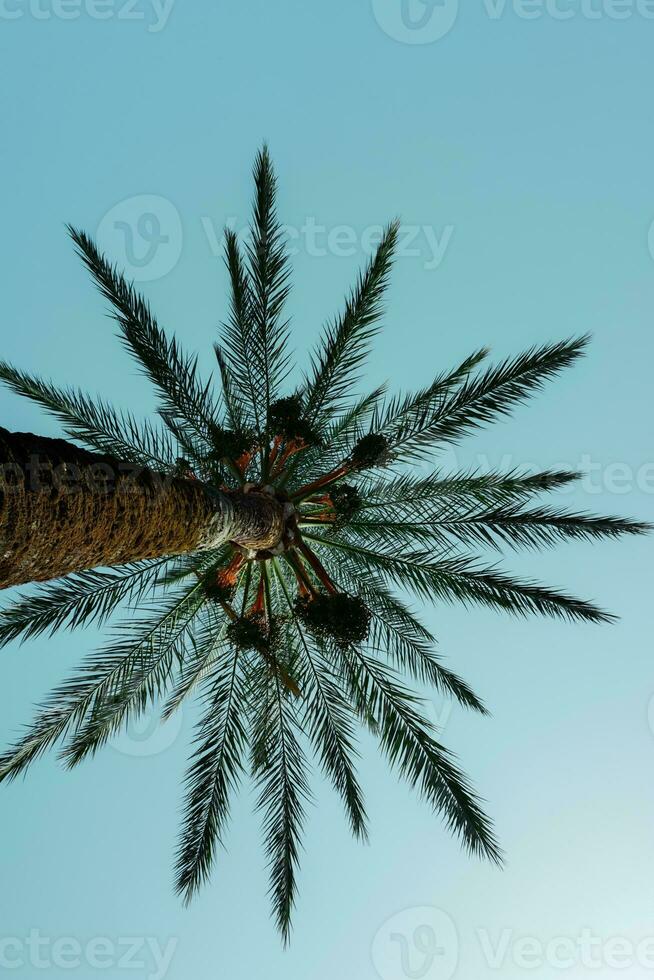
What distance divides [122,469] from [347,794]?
4.92m

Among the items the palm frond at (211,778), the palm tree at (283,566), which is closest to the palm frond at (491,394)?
the palm tree at (283,566)

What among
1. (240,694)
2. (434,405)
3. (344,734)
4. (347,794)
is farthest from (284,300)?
(347,794)

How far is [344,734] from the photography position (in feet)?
25.4

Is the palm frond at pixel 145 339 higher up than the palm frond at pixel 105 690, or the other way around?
the palm frond at pixel 145 339

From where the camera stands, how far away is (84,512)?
4.39 metres

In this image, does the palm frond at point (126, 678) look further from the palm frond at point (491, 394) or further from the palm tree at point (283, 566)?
the palm frond at point (491, 394)

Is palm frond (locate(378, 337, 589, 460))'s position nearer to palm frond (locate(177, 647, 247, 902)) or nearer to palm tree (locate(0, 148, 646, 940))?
palm tree (locate(0, 148, 646, 940))

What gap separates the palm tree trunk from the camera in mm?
3840

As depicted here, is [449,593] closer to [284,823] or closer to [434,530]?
[434,530]

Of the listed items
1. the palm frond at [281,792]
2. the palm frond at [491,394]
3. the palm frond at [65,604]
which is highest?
the palm frond at [491,394]

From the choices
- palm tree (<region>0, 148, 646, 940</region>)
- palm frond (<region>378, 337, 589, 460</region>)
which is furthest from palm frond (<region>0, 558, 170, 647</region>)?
palm frond (<region>378, 337, 589, 460</region>)

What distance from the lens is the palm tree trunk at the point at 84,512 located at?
3840 mm

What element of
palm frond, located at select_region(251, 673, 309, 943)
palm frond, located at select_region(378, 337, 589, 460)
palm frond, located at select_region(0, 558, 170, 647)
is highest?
palm frond, located at select_region(378, 337, 589, 460)

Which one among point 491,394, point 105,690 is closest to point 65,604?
point 105,690
